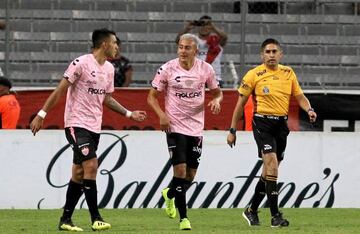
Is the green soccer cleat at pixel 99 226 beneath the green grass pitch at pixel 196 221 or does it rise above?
above

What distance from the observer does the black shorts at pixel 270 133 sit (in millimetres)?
11312

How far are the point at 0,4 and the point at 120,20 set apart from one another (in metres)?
2.47

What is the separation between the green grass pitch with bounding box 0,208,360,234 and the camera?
1048 cm

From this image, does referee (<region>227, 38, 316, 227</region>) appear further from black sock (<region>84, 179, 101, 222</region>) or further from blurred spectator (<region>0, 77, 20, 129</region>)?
blurred spectator (<region>0, 77, 20, 129</region>)

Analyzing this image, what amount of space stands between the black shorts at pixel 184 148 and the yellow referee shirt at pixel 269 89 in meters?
0.80

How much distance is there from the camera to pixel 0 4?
16.9m

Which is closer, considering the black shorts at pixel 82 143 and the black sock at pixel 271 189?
the black shorts at pixel 82 143

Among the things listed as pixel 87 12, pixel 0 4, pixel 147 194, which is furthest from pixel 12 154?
pixel 87 12

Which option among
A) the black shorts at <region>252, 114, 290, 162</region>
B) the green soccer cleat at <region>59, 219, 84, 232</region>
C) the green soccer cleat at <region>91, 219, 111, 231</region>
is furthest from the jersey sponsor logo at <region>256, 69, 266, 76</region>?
the green soccer cleat at <region>59, 219, 84, 232</region>

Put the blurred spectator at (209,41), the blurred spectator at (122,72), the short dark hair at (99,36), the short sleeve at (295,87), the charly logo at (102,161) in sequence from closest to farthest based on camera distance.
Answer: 1. the short dark hair at (99,36)
2. the short sleeve at (295,87)
3. the charly logo at (102,161)
4. the blurred spectator at (122,72)
5. the blurred spectator at (209,41)

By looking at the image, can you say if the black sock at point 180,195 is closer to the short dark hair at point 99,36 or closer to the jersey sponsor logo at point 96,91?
the jersey sponsor logo at point 96,91

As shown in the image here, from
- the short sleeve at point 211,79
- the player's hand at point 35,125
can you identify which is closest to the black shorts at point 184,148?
the short sleeve at point 211,79

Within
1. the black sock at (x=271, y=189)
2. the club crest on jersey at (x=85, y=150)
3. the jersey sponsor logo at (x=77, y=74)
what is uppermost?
the jersey sponsor logo at (x=77, y=74)

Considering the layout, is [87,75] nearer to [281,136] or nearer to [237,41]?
[281,136]
